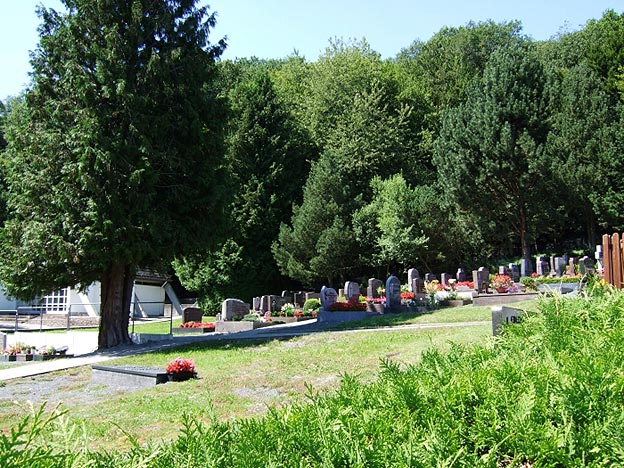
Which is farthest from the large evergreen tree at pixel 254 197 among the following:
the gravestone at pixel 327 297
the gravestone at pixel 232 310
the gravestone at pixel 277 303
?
the gravestone at pixel 327 297

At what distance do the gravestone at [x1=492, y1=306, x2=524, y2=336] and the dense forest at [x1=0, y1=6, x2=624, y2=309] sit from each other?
2842cm

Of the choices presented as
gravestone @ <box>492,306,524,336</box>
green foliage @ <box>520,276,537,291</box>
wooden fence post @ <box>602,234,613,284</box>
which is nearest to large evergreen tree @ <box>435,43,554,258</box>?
green foliage @ <box>520,276,537,291</box>

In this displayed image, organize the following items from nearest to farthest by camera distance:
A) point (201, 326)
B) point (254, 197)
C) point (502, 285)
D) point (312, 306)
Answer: point (502, 285), point (201, 326), point (312, 306), point (254, 197)

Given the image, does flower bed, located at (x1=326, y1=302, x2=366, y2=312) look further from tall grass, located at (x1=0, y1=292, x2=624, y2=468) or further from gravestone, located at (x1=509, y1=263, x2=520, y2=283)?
tall grass, located at (x1=0, y1=292, x2=624, y2=468)

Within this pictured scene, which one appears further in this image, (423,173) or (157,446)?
(423,173)

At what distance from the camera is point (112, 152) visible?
55.4 ft

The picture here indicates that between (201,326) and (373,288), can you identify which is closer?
(201,326)

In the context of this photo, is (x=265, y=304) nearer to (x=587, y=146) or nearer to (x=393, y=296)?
(x=393, y=296)

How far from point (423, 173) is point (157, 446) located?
137ft

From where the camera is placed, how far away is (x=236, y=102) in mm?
40250

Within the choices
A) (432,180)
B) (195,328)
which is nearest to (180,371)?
(195,328)

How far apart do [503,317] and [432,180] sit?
3731cm

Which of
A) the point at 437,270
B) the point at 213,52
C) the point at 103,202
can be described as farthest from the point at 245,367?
the point at 437,270

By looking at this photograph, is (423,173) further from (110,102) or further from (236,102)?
(110,102)
